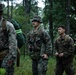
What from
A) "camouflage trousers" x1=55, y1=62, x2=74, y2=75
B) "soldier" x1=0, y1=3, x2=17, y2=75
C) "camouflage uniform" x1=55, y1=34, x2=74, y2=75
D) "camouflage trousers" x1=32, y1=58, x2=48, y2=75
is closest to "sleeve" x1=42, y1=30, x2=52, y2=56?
"camouflage trousers" x1=32, y1=58, x2=48, y2=75

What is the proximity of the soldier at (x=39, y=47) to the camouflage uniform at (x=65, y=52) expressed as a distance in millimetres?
1401

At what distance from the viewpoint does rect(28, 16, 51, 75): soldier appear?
9.65m

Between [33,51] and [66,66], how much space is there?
5.66 feet

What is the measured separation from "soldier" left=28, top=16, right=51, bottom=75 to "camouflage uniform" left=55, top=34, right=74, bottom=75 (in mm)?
1401

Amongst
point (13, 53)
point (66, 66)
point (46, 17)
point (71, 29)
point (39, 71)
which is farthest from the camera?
point (46, 17)

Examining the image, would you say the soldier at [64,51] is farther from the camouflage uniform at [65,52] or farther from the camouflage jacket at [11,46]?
Answer: the camouflage jacket at [11,46]

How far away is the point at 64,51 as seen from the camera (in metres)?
11.2

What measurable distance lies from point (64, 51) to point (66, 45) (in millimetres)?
206

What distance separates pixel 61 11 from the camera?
126 feet

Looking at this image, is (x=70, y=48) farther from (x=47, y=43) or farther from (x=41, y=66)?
(x=41, y=66)

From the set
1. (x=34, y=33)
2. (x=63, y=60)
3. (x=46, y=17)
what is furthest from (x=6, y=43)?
(x=46, y=17)

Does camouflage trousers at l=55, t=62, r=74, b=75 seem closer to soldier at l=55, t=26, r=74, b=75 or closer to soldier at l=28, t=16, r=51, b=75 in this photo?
soldier at l=55, t=26, r=74, b=75

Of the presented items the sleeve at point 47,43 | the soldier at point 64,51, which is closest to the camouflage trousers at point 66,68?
the soldier at point 64,51

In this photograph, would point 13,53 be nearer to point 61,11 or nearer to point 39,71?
point 39,71
